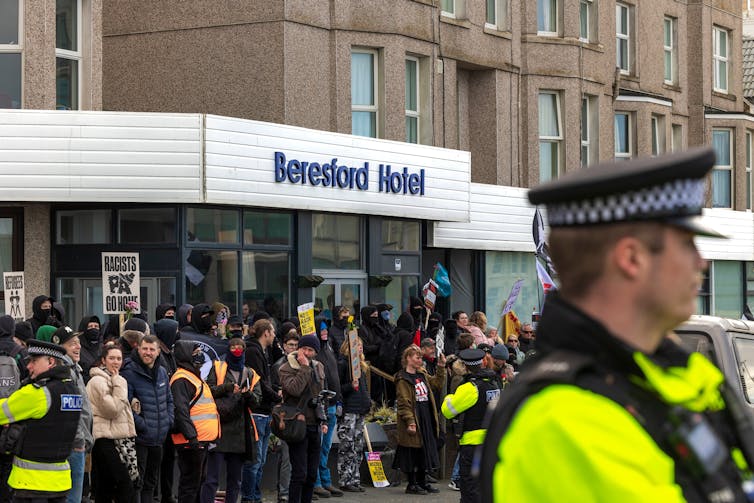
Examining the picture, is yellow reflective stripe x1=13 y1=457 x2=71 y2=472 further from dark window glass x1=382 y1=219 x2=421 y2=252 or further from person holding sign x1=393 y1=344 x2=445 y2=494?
dark window glass x1=382 y1=219 x2=421 y2=252

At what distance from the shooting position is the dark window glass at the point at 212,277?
2194cm

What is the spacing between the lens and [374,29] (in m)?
27.3

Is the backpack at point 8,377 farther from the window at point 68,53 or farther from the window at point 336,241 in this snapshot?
the window at point 336,241

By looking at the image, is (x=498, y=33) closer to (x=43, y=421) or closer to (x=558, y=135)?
(x=558, y=135)

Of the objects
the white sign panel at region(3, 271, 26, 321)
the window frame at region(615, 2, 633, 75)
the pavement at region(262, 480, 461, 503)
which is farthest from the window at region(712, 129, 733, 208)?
the white sign panel at region(3, 271, 26, 321)

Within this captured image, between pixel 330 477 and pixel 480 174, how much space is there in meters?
15.7

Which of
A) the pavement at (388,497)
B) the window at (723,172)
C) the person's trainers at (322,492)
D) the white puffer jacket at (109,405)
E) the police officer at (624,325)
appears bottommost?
the pavement at (388,497)

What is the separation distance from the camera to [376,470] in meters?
17.5

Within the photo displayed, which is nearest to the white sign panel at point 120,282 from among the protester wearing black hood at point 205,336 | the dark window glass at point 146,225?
the protester wearing black hood at point 205,336

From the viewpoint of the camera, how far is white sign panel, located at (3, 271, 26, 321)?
1764cm

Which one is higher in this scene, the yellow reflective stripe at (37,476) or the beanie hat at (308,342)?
the beanie hat at (308,342)

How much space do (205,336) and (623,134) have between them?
22760mm

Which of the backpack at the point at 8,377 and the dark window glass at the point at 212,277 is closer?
the backpack at the point at 8,377

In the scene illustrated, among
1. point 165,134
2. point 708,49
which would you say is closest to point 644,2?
point 708,49
